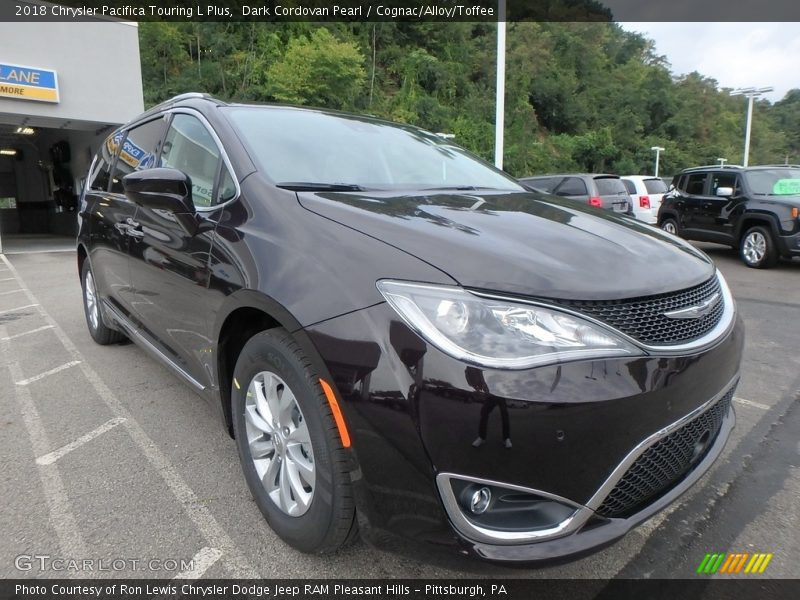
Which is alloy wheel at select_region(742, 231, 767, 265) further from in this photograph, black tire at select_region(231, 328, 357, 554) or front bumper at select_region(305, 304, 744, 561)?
black tire at select_region(231, 328, 357, 554)

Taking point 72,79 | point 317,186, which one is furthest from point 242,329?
point 72,79

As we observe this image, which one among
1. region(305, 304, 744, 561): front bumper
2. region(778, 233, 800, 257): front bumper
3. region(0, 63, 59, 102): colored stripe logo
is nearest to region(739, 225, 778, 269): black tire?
region(778, 233, 800, 257): front bumper

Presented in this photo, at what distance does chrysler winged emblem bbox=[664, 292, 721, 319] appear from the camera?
1774 millimetres

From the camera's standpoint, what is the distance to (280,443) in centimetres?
201

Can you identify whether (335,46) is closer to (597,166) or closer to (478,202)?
(597,166)

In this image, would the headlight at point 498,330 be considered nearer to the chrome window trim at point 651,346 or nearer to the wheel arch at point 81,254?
the chrome window trim at point 651,346

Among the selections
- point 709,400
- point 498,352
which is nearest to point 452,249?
point 498,352

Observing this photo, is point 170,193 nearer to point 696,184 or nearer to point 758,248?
point 758,248

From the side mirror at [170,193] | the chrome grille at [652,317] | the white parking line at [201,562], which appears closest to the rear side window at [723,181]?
the chrome grille at [652,317]

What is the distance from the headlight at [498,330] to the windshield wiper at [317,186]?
859 millimetres

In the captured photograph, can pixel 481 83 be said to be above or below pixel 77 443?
above

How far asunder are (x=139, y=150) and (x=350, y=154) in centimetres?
171

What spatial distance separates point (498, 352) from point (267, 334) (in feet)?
2.90

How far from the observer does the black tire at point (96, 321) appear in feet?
15.0
